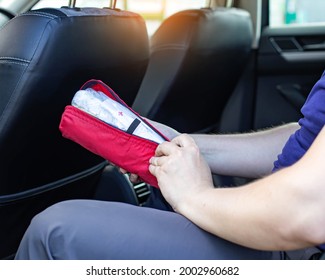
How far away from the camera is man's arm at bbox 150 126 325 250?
91cm

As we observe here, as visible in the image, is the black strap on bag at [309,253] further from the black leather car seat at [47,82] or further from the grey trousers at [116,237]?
the black leather car seat at [47,82]

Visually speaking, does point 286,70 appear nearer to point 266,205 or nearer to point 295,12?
point 295,12

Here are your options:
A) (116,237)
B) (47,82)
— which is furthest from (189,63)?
(116,237)

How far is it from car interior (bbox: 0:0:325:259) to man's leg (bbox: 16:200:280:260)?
42 cm

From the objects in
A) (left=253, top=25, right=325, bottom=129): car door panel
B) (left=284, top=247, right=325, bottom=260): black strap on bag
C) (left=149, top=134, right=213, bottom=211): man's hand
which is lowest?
(left=253, top=25, right=325, bottom=129): car door panel

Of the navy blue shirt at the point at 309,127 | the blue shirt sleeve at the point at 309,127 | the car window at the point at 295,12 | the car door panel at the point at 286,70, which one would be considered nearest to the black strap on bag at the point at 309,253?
the navy blue shirt at the point at 309,127

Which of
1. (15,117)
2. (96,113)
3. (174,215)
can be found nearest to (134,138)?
(96,113)

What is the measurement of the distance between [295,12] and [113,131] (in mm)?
2129

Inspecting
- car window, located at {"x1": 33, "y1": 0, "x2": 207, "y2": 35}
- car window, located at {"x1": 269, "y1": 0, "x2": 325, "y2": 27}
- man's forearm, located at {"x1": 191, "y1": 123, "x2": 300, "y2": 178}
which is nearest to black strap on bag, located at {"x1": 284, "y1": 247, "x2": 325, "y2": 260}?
man's forearm, located at {"x1": 191, "y1": 123, "x2": 300, "y2": 178}

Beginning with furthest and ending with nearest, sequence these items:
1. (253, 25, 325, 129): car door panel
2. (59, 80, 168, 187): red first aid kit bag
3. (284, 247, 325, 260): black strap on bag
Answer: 1. (253, 25, 325, 129): car door panel
2. (59, 80, 168, 187): red first aid kit bag
3. (284, 247, 325, 260): black strap on bag

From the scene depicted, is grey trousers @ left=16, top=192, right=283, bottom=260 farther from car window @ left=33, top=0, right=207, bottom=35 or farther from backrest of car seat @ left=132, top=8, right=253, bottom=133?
car window @ left=33, top=0, right=207, bottom=35

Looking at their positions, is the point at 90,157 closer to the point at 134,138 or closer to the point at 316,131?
the point at 134,138

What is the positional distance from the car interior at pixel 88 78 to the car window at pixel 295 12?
0.31 metres

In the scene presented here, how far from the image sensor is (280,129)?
1496 millimetres
